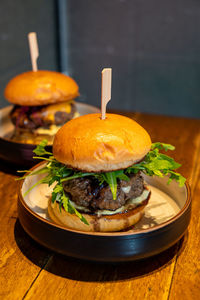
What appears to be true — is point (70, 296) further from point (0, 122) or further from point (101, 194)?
point (0, 122)

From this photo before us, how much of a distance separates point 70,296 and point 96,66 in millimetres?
3299

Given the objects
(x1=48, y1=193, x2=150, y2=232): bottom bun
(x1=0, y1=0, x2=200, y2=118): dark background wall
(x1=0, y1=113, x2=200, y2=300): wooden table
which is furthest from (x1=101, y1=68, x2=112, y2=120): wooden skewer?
(x1=0, y1=0, x2=200, y2=118): dark background wall

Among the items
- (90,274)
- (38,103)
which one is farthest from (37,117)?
(90,274)

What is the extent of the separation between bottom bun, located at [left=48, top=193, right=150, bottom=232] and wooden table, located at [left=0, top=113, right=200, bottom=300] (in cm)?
12

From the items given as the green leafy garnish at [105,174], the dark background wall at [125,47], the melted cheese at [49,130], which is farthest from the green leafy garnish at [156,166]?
the dark background wall at [125,47]

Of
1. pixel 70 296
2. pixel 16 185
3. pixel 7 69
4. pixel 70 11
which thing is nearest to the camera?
pixel 70 296

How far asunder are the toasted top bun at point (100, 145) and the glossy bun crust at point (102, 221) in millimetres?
173

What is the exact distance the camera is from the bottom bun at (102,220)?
3.88ft

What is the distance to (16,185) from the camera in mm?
1632

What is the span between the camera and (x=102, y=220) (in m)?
1.18

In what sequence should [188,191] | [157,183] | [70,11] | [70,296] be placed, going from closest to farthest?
[70,296], [188,191], [157,183], [70,11]

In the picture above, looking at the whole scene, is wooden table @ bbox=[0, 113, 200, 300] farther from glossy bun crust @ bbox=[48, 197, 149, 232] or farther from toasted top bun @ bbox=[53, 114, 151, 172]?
toasted top bun @ bbox=[53, 114, 151, 172]

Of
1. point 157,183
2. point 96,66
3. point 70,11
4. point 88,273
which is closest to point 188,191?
point 157,183

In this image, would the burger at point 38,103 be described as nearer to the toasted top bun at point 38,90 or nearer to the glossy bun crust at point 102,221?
the toasted top bun at point 38,90
